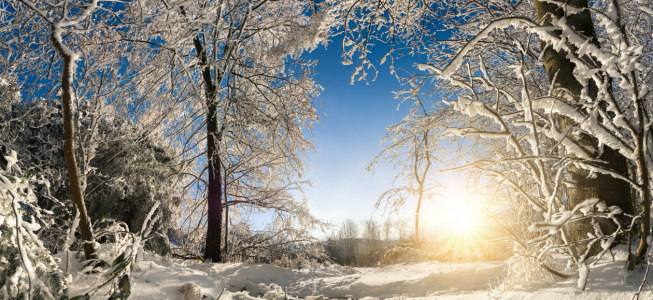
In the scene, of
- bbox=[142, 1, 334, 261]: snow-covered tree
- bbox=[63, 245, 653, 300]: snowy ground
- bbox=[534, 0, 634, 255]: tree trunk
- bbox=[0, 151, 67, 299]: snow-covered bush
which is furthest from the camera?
bbox=[142, 1, 334, 261]: snow-covered tree

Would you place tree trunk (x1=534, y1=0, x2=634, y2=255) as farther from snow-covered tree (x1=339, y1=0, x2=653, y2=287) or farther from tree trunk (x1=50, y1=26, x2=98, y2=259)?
tree trunk (x1=50, y1=26, x2=98, y2=259)

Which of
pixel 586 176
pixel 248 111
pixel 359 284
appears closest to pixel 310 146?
pixel 248 111

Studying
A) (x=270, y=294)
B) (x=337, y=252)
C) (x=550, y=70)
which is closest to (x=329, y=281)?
(x=270, y=294)

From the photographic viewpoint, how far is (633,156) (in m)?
1.30

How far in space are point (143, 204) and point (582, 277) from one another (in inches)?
348

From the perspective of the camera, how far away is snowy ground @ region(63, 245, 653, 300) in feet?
4.46

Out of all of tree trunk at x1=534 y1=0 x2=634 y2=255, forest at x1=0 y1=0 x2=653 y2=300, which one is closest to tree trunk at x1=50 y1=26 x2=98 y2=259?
forest at x1=0 y1=0 x2=653 y2=300

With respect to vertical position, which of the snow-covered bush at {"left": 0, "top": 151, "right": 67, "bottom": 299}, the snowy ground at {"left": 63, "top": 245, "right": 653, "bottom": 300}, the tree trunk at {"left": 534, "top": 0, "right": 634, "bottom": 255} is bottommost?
the snowy ground at {"left": 63, "top": 245, "right": 653, "bottom": 300}

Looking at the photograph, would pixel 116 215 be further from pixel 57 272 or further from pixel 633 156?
pixel 633 156

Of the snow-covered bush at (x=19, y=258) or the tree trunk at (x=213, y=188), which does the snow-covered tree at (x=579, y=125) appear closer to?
the snow-covered bush at (x=19, y=258)

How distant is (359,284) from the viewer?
12.6ft

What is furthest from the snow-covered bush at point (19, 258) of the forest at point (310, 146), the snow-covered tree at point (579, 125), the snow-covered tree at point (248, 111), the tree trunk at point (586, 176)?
the snow-covered tree at point (248, 111)

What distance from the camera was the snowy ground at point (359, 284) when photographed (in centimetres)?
136

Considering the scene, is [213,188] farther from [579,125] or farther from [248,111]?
[579,125]
